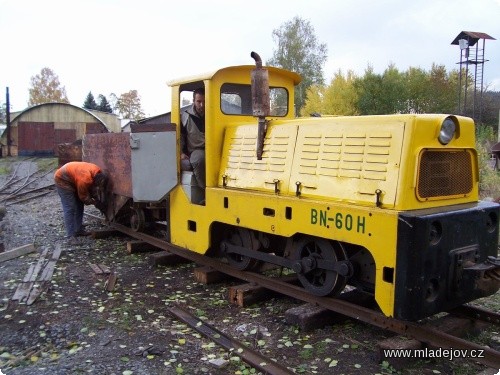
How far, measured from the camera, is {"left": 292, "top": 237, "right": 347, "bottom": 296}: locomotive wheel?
15.0ft

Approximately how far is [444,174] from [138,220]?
5.10 metres

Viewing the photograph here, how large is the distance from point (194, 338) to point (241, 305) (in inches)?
35.0

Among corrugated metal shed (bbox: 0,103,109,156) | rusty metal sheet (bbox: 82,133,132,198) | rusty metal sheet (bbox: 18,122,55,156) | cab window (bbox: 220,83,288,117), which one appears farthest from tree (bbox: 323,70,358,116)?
cab window (bbox: 220,83,288,117)

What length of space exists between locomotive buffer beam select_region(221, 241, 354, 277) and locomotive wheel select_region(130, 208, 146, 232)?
102 inches

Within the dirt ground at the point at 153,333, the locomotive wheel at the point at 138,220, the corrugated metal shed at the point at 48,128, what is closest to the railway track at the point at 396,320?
the dirt ground at the point at 153,333

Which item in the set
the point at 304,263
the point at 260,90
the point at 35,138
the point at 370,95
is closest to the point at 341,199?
the point at 304,263

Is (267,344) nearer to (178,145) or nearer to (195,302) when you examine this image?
(195,302)

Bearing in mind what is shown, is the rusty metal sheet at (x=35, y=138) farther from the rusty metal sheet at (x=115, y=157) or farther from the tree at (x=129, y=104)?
the tree at (x=129, y=104)

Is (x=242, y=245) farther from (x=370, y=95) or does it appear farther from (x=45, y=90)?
(x=45, y=90)

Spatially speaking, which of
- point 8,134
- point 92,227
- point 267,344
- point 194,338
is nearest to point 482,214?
point 267,344

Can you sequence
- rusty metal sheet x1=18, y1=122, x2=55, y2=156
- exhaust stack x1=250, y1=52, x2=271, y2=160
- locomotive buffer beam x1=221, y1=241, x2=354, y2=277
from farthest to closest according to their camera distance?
1. rusty metal sheet x1=18, y1=122, x2=55, y2=156
2. exhaust stack x1=250, y1=52, x2=271, y2=160
3. locomotive buffer beam x1=221, y1=241, x2=354, y2=277

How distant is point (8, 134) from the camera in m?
31.6

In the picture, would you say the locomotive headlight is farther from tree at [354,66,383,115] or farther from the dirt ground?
tree at [354,66,383,115]

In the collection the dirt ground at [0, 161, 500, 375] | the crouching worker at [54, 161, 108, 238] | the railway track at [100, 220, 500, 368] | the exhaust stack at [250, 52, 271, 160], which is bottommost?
the dirt ground at [0, 161, 500, 375]
